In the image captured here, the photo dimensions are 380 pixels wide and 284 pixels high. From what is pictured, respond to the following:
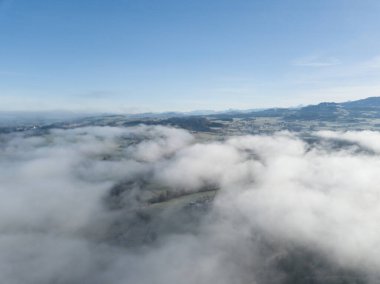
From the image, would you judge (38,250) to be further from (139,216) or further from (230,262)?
(230,262)

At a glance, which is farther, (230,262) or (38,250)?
(38,250)

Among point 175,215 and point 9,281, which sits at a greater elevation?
point 175,215

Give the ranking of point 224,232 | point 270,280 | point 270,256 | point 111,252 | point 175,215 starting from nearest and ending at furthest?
point 270,280 < point 270,256 < point 111,252 < point 224,232 < point 175,215

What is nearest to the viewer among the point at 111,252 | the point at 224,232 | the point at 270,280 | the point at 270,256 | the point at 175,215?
the point at 270,280

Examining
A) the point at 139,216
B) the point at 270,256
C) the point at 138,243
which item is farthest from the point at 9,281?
the point at 270,256

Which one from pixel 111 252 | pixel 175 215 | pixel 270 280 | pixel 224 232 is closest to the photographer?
pixel 270 280

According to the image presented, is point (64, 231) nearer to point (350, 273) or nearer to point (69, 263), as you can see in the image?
point (69, 263)

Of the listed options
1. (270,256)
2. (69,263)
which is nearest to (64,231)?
(69,263)

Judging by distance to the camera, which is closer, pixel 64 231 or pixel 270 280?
pixel 270 280
